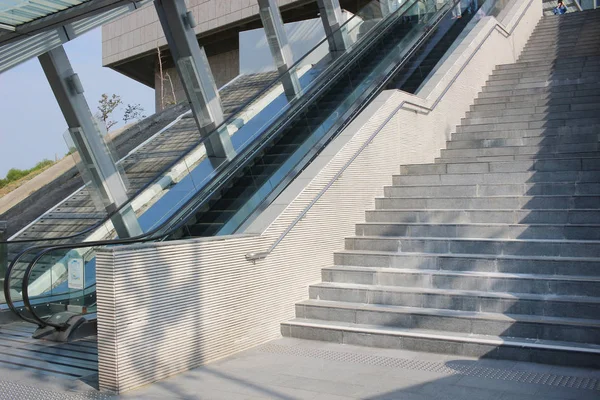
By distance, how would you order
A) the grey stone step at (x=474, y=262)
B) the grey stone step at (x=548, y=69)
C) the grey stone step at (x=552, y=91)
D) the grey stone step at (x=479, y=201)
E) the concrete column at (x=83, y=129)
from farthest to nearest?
the grey stone step at (x=548, y=69) < the grey stone step at (x=552, y=91) < the concrete column at (x=83, y=129) < the grey stone step at (x=479, y=201) < the grey stone step at (x=474, y=262)

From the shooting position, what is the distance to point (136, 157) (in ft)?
36.0

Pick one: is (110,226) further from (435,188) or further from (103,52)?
(103,52)

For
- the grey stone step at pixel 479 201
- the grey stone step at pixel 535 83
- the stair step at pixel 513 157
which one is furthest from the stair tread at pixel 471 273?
the grey stone step at pixel 535 83

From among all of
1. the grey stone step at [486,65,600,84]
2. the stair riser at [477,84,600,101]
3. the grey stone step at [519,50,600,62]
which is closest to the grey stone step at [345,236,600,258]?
the stair riser at [477,84,600,101]

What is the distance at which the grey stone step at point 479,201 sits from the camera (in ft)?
23.1

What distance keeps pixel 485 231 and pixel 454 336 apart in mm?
1626

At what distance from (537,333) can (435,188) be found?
9.17 ft

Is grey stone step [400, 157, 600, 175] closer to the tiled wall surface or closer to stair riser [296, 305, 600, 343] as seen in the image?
stair riser [296, 305, 600, 343]

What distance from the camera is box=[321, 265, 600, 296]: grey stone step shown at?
5.83 meters

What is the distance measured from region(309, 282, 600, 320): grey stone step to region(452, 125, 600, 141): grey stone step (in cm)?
348

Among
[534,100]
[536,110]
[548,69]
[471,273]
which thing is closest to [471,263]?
[471,273]

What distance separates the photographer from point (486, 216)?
7.27 m

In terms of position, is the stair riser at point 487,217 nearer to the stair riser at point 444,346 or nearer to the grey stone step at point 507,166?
the grey stone step at point 507,166

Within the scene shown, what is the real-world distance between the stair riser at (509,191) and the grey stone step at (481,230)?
1.75ft
